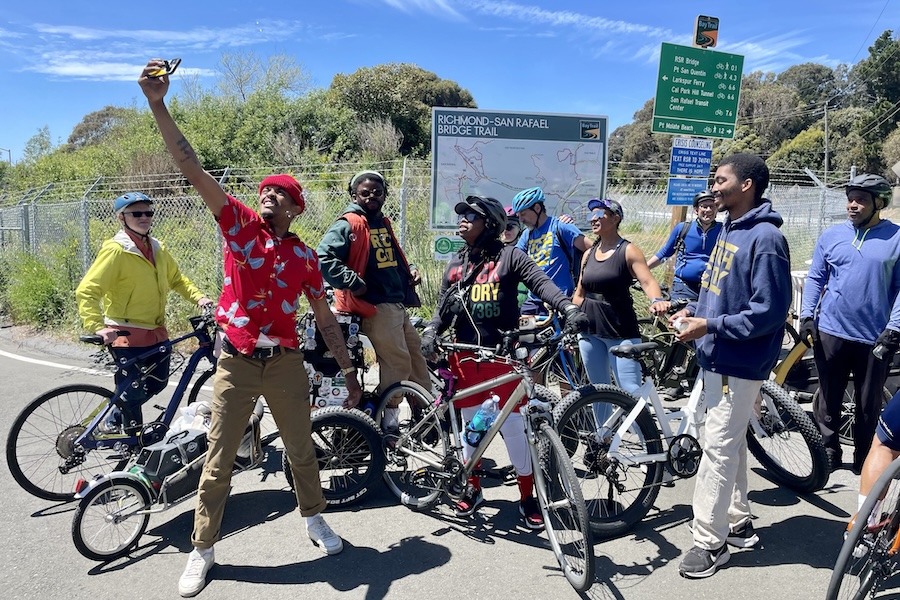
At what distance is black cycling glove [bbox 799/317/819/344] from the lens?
433cm

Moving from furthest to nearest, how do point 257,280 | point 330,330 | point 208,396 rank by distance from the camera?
1. point 208,396
2. point 330,330
3. point 257,280

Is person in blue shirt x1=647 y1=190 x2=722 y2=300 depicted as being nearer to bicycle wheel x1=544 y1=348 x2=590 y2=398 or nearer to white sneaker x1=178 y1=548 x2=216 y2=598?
bicycle wheel x1=544 y1=348 x2=590 y2=398

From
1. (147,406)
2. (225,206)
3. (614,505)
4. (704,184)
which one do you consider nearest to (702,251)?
(704,184)

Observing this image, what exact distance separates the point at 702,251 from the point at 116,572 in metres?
5.63

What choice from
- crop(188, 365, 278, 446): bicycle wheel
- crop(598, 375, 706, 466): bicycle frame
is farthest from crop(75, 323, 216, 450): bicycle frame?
crop(598, 375, 706, 466): bicycle frame

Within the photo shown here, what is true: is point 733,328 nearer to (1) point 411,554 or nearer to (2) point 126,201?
(1) point 411,554

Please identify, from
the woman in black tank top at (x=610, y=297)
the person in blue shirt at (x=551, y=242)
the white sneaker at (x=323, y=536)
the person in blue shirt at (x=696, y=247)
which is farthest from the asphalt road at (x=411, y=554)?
the person in blue shirt at (x=696, y=247)

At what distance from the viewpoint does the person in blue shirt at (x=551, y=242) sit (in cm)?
550

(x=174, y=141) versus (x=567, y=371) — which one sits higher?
(x=174, y=141)

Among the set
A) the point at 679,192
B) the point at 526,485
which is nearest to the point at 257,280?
the point at 526,485

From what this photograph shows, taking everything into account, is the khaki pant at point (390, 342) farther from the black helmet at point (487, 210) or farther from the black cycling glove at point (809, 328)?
the black cycling glove at point (809, 328)

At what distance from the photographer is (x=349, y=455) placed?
3.98 metres

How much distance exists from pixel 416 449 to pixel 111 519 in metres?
1.75

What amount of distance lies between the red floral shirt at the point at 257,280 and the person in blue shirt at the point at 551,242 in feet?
8.93
